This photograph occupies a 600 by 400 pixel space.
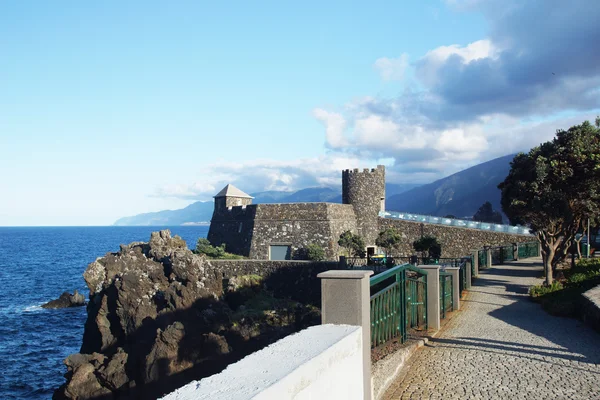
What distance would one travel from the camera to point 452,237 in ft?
111

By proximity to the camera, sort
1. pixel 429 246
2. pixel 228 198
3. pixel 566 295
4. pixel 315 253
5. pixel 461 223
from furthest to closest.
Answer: pixel 228 198 < pixel 461 223 < pixel 315 253 < pixel 429 246 < pixel 566 295

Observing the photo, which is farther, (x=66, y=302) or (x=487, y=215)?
(x=487, y=215)

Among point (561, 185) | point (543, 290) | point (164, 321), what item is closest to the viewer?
point (543, 290)

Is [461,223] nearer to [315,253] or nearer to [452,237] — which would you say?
[452,237]

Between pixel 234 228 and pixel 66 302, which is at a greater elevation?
pixel 234 228

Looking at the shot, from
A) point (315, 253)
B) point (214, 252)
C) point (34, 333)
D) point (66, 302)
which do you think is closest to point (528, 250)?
point (315, 253)

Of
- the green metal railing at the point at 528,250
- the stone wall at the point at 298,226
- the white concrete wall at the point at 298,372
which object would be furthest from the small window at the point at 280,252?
the white concrete wall at the point at 298,372

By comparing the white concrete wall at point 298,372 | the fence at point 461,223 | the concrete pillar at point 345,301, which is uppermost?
the fence at point 461,223

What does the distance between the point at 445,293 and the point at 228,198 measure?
1108 inches

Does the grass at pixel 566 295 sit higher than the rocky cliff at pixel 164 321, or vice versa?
the grass at pixel 566 295

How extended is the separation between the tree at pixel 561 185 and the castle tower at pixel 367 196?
1826cm

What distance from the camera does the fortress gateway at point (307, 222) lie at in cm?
3397

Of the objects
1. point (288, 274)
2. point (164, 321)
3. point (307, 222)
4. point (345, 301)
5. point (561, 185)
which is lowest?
point (164, 321)

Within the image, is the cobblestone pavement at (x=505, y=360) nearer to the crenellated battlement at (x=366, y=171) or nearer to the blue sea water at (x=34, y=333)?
the blue sea water at (x=34, y=333)
